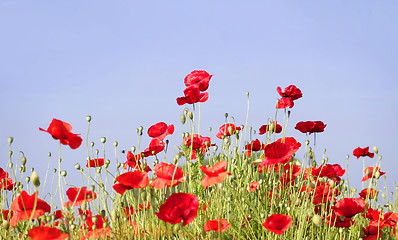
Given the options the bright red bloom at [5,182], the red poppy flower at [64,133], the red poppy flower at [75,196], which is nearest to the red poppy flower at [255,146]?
the red poppy flower at [75,196]

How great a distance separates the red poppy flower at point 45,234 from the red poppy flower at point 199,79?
4.00ft

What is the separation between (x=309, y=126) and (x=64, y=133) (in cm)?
153

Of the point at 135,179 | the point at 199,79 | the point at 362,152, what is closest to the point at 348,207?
the point at 135,179

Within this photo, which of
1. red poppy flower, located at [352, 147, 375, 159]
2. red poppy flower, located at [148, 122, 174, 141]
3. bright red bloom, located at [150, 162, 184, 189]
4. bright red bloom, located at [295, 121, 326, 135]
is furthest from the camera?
red poppy flower, located at [352, 147, 375, 159]

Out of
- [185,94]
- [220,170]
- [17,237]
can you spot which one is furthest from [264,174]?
[17,237]

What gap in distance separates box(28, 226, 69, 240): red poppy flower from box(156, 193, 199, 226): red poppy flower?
0.34 metres

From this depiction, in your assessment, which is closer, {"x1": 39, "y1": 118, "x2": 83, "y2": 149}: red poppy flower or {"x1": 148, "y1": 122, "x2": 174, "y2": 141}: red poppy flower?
{"x1": 39, "y1": 118, "x2": 83, "y2": 149}: red poppy flower

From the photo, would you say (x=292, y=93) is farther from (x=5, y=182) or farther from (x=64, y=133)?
(x=5, y=182)

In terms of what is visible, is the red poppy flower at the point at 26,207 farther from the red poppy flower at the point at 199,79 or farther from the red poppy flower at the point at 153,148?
the red poppy flower at the point at 199,79

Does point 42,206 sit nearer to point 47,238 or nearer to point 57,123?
point 47,238

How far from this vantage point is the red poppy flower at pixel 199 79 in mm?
2398

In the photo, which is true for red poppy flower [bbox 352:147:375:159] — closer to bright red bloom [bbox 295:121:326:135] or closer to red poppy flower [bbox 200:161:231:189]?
bright red bloom [bbox 295:121:326:135]

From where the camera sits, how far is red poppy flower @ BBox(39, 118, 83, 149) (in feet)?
5.22

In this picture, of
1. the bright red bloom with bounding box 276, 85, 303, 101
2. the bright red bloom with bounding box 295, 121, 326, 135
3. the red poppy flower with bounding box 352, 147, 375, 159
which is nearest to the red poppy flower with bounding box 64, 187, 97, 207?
the bright red bloom with bounding box 295, 121, 326, 135
